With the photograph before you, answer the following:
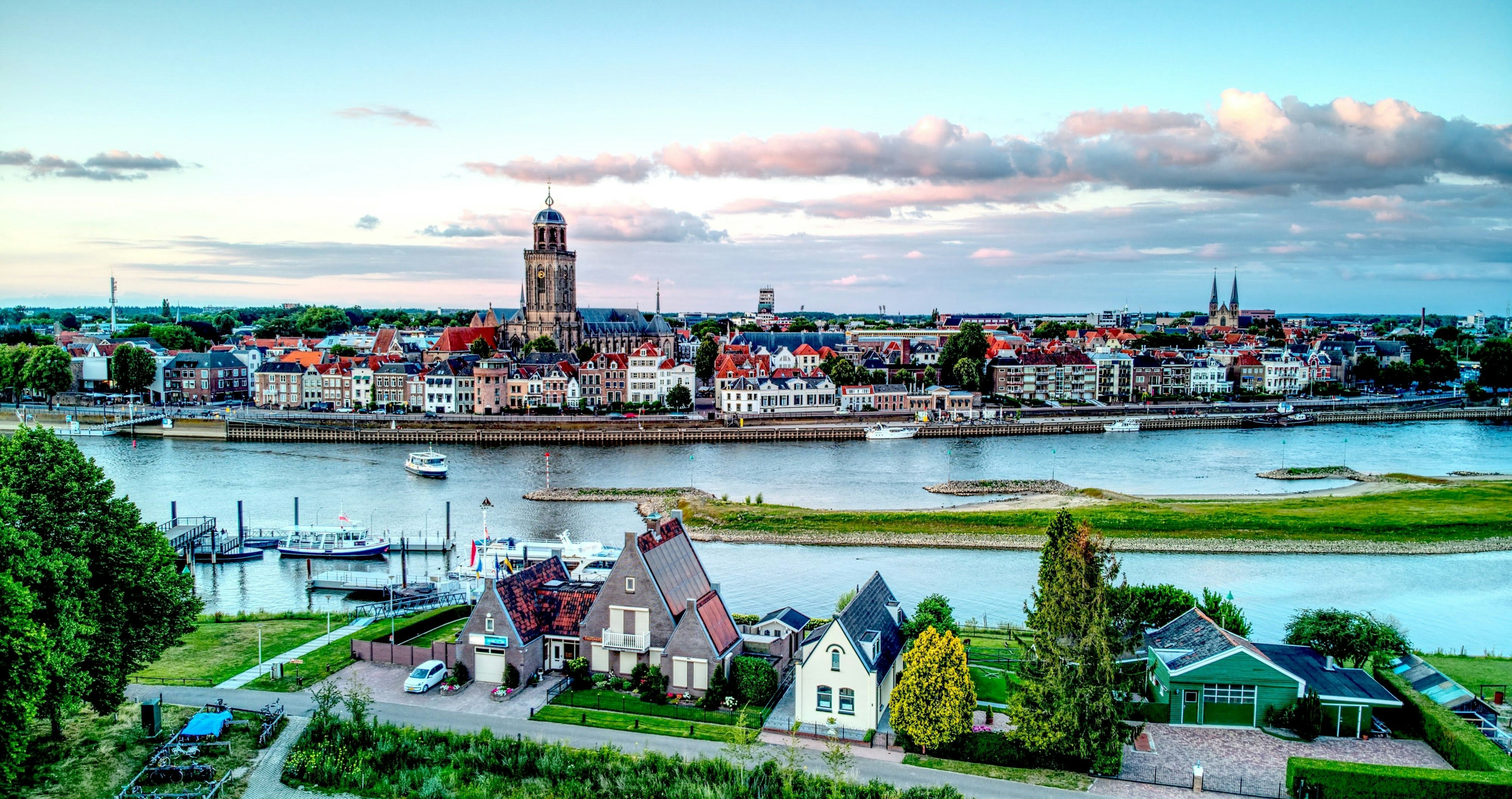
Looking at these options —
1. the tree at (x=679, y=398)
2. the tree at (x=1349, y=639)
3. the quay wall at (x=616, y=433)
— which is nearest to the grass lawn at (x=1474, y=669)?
the tree at (x=1349, y=639)

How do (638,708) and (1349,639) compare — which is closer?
(638,708)

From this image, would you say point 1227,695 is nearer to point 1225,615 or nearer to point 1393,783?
point 1393,783

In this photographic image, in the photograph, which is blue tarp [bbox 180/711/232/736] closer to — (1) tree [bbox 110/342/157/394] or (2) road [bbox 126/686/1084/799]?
(2) road [bbox 126/686/1084/799]

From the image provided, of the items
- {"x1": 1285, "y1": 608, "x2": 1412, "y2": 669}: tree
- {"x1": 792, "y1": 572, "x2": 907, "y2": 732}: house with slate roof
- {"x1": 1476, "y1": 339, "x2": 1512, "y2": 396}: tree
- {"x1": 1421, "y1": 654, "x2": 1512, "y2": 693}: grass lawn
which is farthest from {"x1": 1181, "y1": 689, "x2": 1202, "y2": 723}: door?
{"x1": 1476, "y1": 339, "x2": 1512, "y2": 396}: tree

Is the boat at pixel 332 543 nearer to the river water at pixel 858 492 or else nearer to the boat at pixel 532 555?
the river water at pixel 858 492

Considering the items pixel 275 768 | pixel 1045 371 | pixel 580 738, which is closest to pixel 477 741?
pixel 580 738

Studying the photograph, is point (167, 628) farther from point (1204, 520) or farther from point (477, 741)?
point (1204, 520)

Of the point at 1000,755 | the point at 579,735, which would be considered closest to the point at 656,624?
the point at 579,735
